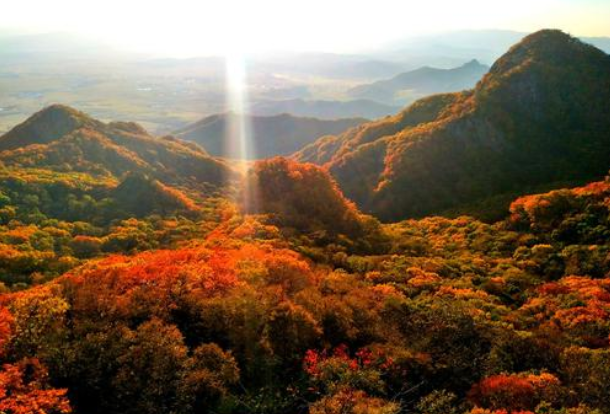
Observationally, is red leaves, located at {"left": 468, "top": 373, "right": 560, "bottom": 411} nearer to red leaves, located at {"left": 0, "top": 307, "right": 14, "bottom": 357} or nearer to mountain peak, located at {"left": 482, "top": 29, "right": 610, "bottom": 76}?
red leaves, located at {"left": 0, "top": 307, "right": 14, "bottom": 357}

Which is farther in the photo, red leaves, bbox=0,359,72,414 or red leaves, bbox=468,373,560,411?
red leaves, bbox=468,373,560,411

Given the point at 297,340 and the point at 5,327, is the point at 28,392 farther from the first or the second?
the point at 297,340

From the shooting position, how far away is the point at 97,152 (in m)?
128

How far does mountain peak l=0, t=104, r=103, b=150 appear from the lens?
140 meters

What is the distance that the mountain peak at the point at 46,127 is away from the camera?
140 m

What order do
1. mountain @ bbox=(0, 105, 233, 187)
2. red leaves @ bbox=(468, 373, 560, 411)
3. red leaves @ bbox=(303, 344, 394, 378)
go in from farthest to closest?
mountain @ bbox=(0, 105, 233, 187) → red leaves @ bbox=(303, 344, 394, 378) → red leaves @ bbox=(468, 373, 560, 411)

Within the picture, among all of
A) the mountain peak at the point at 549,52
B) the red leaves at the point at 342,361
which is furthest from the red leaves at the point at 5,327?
the mountain peak at the point at 549,52

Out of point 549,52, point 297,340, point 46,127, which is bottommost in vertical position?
point 297,340

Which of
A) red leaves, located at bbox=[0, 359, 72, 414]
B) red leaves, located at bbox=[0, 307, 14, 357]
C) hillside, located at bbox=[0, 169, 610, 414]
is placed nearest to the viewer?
red leaves, located at bbox=[0, 359, 72, 414]

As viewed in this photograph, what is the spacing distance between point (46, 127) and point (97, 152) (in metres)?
31.9

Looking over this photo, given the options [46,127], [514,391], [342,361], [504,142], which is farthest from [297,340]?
[46,127]

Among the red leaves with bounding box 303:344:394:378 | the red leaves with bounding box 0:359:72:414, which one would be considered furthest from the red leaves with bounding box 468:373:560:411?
the red leaves with bounding box 0:359:72:414

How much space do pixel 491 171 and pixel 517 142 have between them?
12.9 meters

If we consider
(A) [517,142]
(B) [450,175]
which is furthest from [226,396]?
(A) [517,142]
